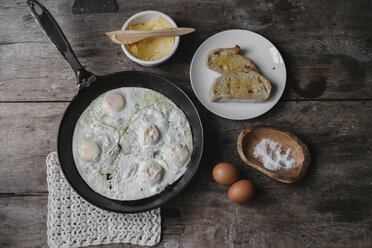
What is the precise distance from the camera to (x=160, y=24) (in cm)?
180

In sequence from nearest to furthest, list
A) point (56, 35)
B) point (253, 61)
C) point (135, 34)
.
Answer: point (56, 35) → point (135, 34) → point (253, 61)

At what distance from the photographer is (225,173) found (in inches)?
65.3

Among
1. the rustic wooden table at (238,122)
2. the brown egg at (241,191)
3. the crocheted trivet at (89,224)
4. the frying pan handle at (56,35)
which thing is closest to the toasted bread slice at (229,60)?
the rustic wooden table at (238,122)

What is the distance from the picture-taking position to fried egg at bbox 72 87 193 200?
5.49 feet

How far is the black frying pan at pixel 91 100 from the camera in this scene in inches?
62.7

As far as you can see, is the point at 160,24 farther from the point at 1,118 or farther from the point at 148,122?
the point at 1,118

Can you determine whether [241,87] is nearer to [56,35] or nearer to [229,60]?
[229,60]

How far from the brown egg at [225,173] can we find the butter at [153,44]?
2.44ft

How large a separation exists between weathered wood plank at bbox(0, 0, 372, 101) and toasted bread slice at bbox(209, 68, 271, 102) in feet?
0.73

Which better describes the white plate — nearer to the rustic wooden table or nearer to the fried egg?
the rustic wooden table

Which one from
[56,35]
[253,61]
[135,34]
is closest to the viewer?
[56,35]

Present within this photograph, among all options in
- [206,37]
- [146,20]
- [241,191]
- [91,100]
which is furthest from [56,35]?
[241,191]

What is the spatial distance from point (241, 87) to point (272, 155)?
0.43 m

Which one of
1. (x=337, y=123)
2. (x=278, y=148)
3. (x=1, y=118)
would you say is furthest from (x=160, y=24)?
(x=337, y=123)
